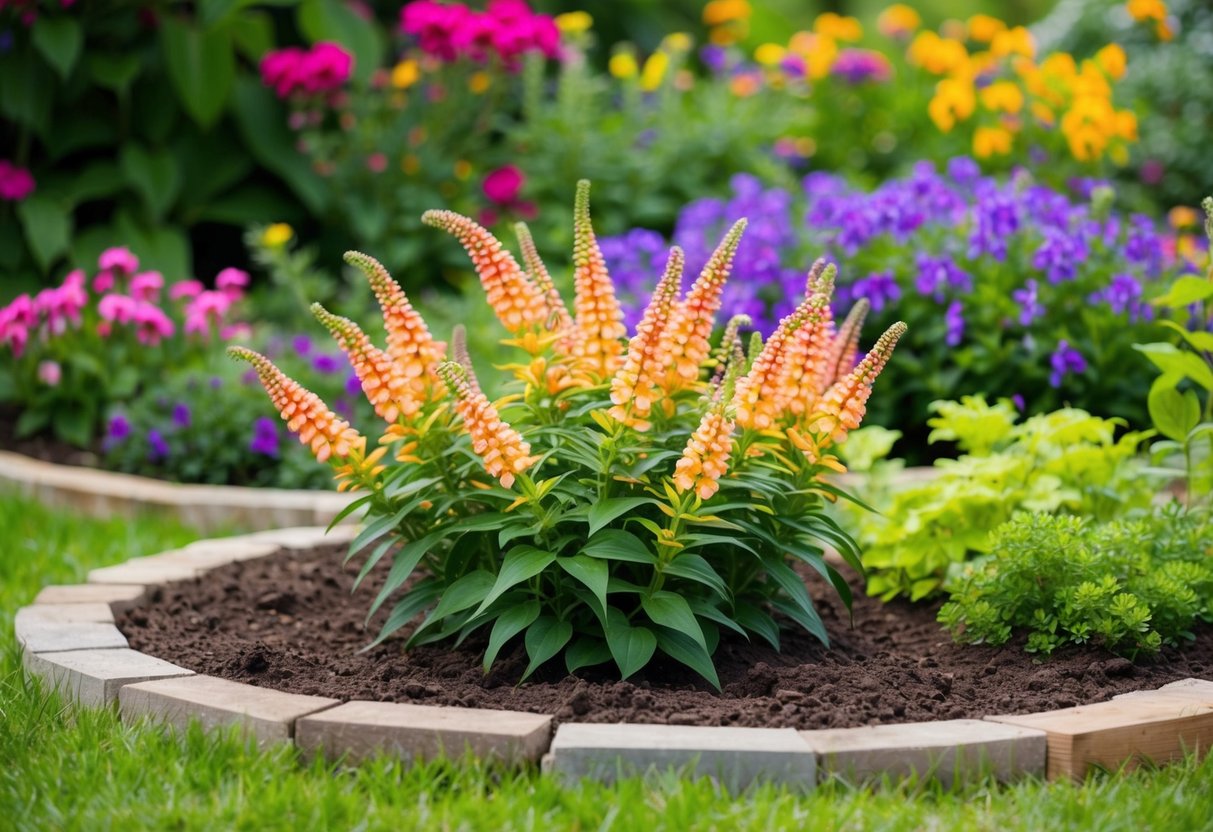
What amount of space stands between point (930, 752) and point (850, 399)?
0.70 metres

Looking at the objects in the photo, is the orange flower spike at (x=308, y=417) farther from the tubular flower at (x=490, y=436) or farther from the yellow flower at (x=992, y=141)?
the yellow flower at (x=992, y=141)

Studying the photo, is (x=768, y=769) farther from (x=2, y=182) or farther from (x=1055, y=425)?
(x=2, y=182)

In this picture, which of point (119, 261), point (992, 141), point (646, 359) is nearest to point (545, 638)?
point (646, 359)

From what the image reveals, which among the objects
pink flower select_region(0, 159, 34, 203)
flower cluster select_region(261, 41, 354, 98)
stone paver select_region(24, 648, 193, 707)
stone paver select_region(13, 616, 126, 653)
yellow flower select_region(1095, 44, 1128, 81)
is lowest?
stone paver select_region(24, 648, 193, 707)

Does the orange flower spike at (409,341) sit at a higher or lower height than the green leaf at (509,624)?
higher

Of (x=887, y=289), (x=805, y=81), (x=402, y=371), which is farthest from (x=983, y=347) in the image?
(x=805, y=81)

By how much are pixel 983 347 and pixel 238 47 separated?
3.91 m

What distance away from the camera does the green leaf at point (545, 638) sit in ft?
8.16

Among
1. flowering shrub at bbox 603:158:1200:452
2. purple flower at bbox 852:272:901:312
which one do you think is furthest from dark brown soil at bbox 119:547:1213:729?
purple flower at bbox 852:272:901:312

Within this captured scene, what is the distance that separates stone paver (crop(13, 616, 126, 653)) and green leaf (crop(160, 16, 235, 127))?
3.35 meters

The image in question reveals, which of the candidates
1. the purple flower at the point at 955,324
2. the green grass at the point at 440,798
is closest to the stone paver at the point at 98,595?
the green grass at the point at 440,798

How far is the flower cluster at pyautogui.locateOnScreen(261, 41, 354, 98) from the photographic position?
5668 millimetres

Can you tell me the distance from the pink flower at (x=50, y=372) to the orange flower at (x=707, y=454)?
11.0 ft

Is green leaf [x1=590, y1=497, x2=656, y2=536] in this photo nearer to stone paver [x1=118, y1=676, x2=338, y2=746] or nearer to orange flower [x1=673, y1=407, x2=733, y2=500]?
orange flower [x1=673, y1=407, x2=733, y2=500]
